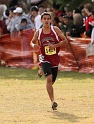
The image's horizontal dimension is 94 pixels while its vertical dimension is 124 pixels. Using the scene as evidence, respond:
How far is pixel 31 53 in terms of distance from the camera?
1925 centimetres

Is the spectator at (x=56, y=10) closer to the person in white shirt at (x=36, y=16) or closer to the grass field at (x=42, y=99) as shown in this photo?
the person in white shirt at (x=36, y=16)

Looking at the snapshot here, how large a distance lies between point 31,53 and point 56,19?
1586mm

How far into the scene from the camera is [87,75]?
55.3 feet

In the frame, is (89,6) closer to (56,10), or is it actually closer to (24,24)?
(24,24)

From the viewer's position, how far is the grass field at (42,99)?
9784 mm

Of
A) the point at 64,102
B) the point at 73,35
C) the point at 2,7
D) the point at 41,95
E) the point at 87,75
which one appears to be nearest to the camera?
the point at 64,102

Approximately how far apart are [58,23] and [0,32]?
263cm

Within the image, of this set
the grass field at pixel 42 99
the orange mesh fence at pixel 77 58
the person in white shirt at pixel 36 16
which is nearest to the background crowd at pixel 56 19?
the person in white shirt at pixel 36 16

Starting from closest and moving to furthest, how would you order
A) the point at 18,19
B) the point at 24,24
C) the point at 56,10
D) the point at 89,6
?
the point at 89,6
the point at 24,24
the point at 18,19
the point at 56,10

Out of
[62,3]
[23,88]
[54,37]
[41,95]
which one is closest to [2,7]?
[62,3]

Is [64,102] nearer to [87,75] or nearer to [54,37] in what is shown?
[54,37]

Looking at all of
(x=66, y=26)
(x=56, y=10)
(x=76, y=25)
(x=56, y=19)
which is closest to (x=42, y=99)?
(x=76, y=25)

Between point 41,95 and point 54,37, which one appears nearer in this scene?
point 54,37

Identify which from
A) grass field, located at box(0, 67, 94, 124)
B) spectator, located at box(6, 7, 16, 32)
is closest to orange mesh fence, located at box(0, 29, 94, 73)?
spectator, located at box(6, 7, 16, 32)
